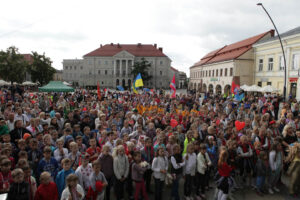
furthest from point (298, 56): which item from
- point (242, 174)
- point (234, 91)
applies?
point (242, 174)

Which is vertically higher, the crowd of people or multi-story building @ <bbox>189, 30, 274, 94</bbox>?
multi-story building @ <bbox>189, 30, 274, 94</bbox>

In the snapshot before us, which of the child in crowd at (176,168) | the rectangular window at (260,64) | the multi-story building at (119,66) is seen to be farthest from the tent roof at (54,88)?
the multi-story building at (119,66)

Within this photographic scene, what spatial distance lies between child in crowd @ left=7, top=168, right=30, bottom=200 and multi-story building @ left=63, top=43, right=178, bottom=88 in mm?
72989

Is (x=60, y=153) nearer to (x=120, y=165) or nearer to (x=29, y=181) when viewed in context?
(x=29, y=181)

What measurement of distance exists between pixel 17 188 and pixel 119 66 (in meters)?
75.9

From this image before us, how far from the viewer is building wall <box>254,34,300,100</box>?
79.6 ft

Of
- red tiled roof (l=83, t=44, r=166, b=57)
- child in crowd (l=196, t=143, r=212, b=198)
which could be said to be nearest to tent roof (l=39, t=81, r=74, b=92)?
child in crowd (l=196, t=143, r=212, b=198)

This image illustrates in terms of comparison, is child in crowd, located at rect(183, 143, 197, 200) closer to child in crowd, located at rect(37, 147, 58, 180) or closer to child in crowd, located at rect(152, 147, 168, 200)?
child in crowd, located at rect(152, 147, 168, 200)

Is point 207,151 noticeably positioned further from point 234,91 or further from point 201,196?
point 234,91

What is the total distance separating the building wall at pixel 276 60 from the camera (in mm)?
24263

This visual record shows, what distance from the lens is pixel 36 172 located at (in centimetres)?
448

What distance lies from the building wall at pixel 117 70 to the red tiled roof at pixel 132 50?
1.70 m

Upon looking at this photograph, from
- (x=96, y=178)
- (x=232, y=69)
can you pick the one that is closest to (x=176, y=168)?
(x=96, y=178)

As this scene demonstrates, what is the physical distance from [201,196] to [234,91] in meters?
13.4
